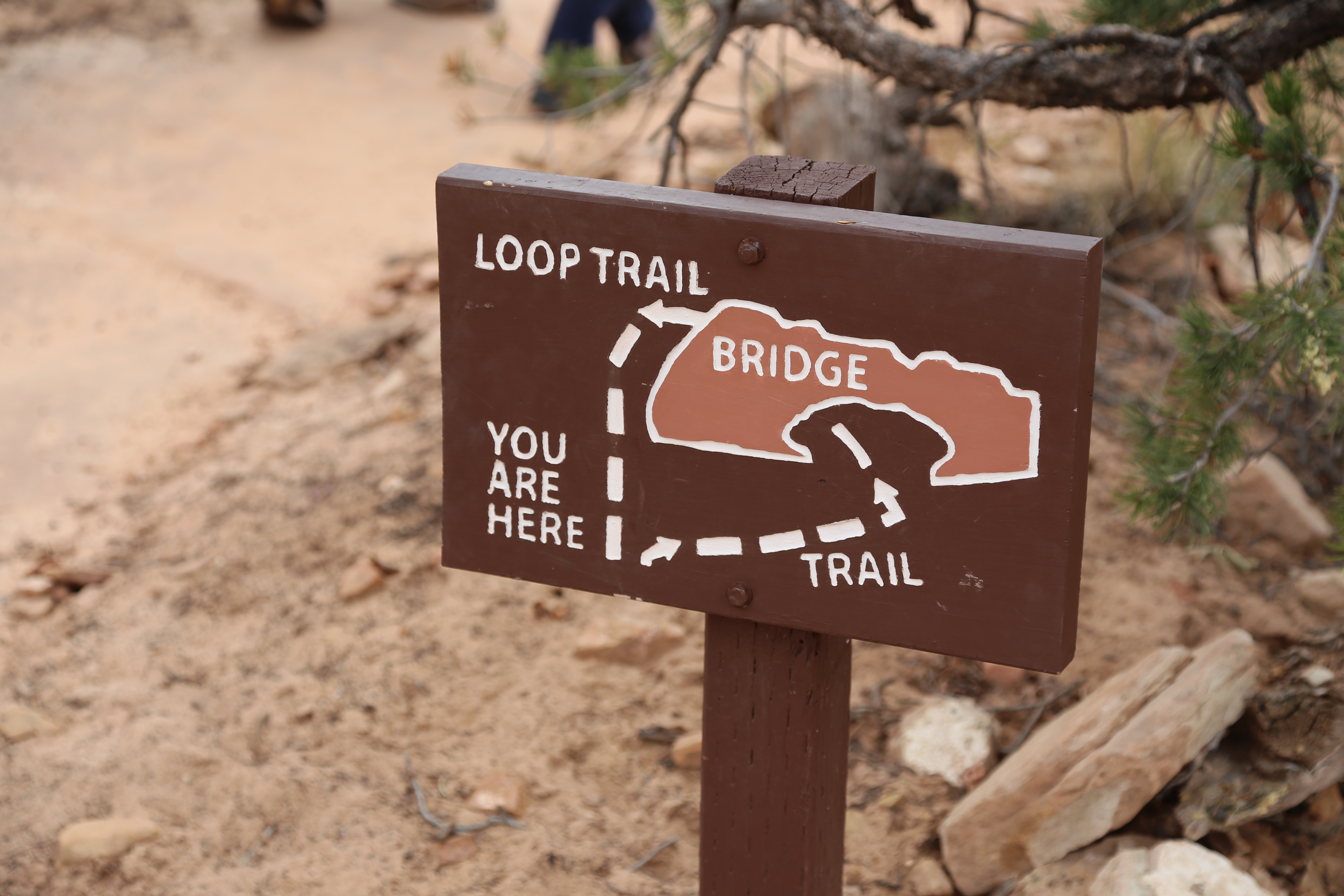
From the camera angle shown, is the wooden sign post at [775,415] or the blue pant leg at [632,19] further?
the blue pant leg at [632,19]

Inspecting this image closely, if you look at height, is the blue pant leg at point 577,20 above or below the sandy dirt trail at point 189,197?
above

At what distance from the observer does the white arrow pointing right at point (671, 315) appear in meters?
1.37

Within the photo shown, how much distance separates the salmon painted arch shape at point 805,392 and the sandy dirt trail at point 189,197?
2618mm

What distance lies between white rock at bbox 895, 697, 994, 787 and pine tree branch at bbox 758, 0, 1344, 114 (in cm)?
115

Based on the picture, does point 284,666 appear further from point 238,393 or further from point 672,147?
point 238,393

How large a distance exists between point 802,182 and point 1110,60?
3.53 feet

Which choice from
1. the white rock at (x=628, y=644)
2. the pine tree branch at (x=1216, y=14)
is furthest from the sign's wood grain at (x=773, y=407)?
the pine tree branch at (x=1216, y=14)

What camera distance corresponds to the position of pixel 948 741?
7.68 feet

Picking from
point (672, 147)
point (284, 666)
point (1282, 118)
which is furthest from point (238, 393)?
point (1282, 118)

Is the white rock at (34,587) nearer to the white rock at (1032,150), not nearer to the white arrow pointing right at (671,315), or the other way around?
the white arrow pointing right at (671,315)

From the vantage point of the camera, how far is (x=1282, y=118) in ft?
5.97

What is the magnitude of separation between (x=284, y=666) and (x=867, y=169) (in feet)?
5.83

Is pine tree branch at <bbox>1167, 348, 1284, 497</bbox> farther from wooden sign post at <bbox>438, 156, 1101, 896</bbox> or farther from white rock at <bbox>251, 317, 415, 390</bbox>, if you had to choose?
white rock at <bbox>251, 317, 415, 390</bbox>

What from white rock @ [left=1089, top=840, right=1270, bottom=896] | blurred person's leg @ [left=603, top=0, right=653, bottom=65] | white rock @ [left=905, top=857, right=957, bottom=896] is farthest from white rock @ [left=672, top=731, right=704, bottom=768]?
blurred person's leg @ [left=603, top=0, right=653, bottom=65]
